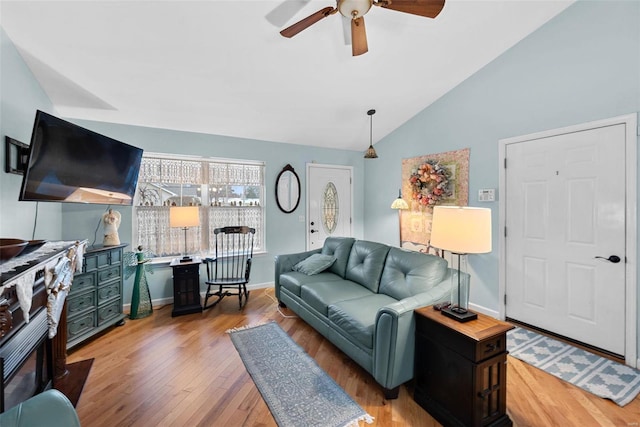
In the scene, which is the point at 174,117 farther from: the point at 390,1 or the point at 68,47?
the point at 390,1

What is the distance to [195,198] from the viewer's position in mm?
4055

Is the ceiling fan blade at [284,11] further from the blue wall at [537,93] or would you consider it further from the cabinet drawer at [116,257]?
the cabinet drawer at [116,257]

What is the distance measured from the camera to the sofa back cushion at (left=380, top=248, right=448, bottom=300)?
2.41m

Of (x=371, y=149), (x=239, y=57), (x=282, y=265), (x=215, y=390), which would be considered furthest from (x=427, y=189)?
(x=215, y=390)

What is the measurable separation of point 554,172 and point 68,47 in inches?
181

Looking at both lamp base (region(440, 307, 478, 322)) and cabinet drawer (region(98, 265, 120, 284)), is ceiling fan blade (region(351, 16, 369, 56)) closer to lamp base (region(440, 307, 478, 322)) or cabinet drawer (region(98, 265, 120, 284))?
lamp base (region(440, 307, 478, 322))

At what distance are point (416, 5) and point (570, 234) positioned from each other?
2.58 meters

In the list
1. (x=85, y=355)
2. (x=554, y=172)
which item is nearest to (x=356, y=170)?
(x=554, y=172)

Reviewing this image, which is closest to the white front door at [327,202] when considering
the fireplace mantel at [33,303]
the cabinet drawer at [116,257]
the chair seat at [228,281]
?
the chair seat at [228,281]

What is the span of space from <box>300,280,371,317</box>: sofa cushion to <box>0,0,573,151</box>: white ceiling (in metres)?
2.30

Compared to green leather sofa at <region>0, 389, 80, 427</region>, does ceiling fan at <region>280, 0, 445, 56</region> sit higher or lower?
higher

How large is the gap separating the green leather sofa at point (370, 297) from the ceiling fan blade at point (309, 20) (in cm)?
203

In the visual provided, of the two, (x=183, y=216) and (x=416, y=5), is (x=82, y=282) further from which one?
(x=416, y=5)

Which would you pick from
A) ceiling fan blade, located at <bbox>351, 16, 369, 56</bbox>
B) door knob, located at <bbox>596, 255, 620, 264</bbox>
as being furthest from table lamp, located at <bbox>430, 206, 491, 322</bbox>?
door knob, located at <bbox>596, 255, 620, 264</bbox>
